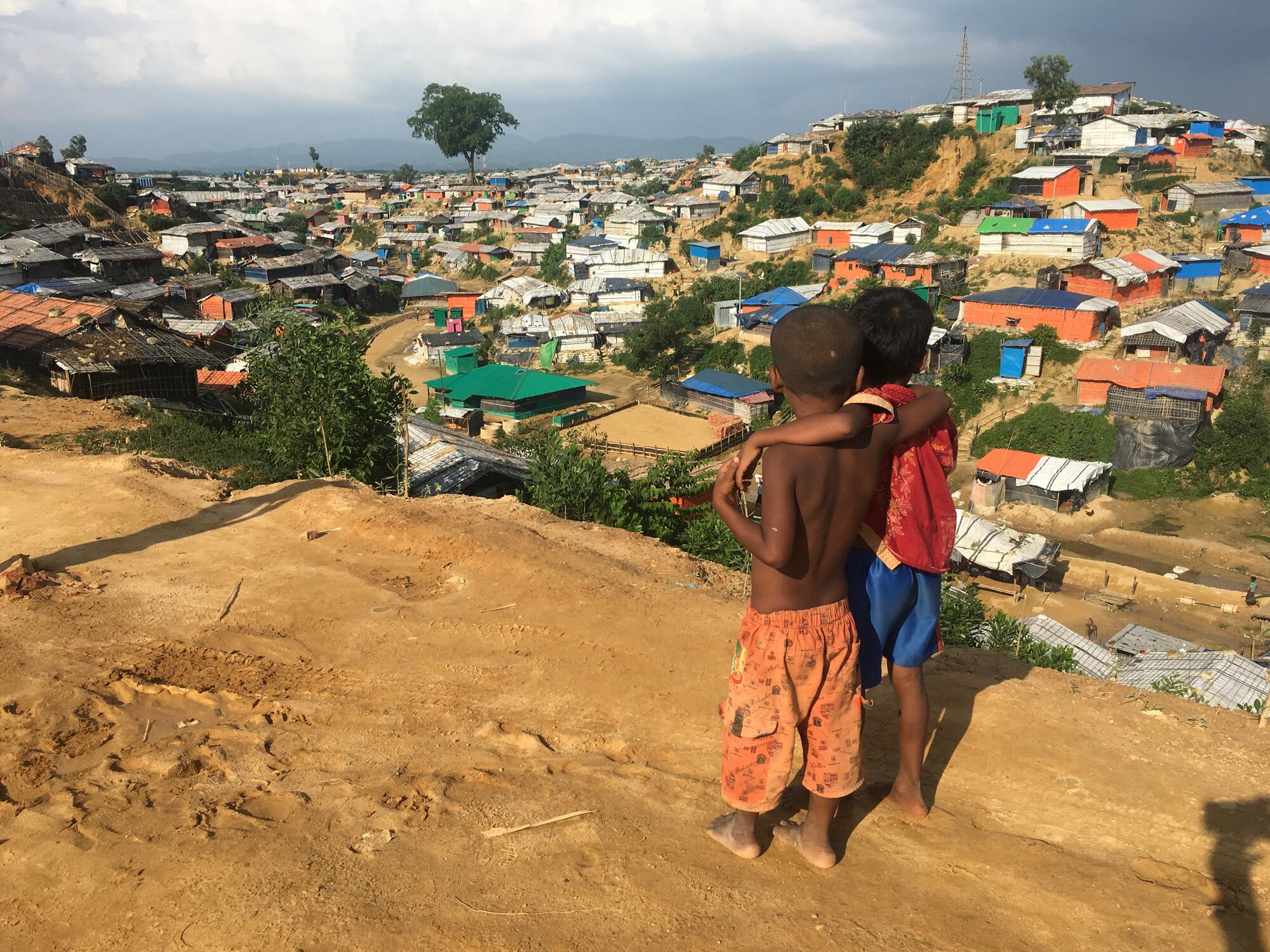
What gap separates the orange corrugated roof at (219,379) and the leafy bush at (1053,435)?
20.6 metres

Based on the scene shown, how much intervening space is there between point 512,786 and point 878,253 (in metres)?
35.8

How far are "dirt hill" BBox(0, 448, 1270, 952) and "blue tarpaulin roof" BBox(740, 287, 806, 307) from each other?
31.0 m

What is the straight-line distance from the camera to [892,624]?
3258 mm

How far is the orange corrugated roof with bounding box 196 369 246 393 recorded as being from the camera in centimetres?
2048

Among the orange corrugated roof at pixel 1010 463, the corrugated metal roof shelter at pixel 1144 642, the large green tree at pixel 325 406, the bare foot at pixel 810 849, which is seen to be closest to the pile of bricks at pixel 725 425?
the orange corrugated roof at pixel 1010 463

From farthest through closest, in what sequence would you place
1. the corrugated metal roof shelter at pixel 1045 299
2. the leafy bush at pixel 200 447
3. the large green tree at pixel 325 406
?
1. the corrugated metal roof shelter at pixel 1045 299
2. the large green tree at pixel 325 406
3. the leafy bush at pixel 200 447

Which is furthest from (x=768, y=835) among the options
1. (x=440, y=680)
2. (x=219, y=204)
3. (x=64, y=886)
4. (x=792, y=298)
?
(x=219, y=204)

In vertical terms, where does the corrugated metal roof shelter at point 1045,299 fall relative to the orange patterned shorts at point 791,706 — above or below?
below

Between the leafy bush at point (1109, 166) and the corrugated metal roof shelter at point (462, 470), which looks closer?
the corrugated metal roof shelter at point (462, 470)

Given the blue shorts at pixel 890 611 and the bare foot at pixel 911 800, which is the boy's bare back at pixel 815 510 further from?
the bare foot at pixel 911 800

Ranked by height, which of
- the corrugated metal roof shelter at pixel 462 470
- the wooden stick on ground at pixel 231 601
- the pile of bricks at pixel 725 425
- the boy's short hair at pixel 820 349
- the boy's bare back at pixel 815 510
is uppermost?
the boy's short hair at pixel 820 349

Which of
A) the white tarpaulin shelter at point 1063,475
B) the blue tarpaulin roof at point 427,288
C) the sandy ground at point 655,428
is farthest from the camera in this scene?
the blue tarpaulin roof at point 427,288

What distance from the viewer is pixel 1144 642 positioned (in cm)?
1514

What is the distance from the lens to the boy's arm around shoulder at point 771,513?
2715mm
